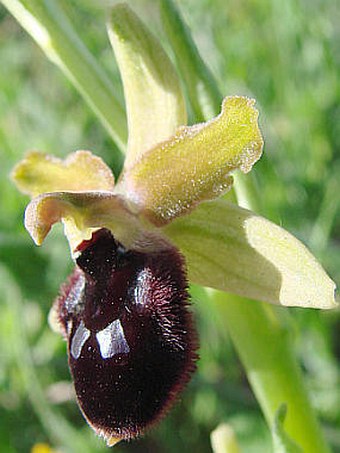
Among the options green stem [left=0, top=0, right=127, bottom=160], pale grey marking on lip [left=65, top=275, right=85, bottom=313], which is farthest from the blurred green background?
pale grey marking on lip [left=65, top=275, right=85, bottom=313]

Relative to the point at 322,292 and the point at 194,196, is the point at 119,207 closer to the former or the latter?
the point at 194,196

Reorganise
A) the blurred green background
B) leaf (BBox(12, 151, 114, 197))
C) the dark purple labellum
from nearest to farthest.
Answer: the dark purple labellum, leaf (BBox(12, 151, 114, 197)), the blurred green background

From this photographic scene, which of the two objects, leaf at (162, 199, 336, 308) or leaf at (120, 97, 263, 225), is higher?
leaf at (120, 97, 263, 225)

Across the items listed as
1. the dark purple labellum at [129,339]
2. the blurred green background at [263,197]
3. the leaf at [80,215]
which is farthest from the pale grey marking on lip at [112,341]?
the blurred green background at [263,197]

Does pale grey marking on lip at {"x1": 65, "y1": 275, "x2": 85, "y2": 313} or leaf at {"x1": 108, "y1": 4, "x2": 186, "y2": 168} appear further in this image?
leaf at {"x1": 108, "y1": 4, "x2": 186, "y2": 168}

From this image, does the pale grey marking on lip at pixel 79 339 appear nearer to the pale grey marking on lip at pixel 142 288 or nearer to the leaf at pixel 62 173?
the pale grey marking on lip at pixel 142 288

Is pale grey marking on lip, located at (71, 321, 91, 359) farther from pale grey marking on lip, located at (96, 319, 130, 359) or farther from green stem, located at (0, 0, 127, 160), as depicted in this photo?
green stem, located at (0, 0, 127, 160)

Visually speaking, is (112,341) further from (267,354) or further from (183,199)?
(267,354)

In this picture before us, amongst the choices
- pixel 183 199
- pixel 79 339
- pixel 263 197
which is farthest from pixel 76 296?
pixel 263 197
